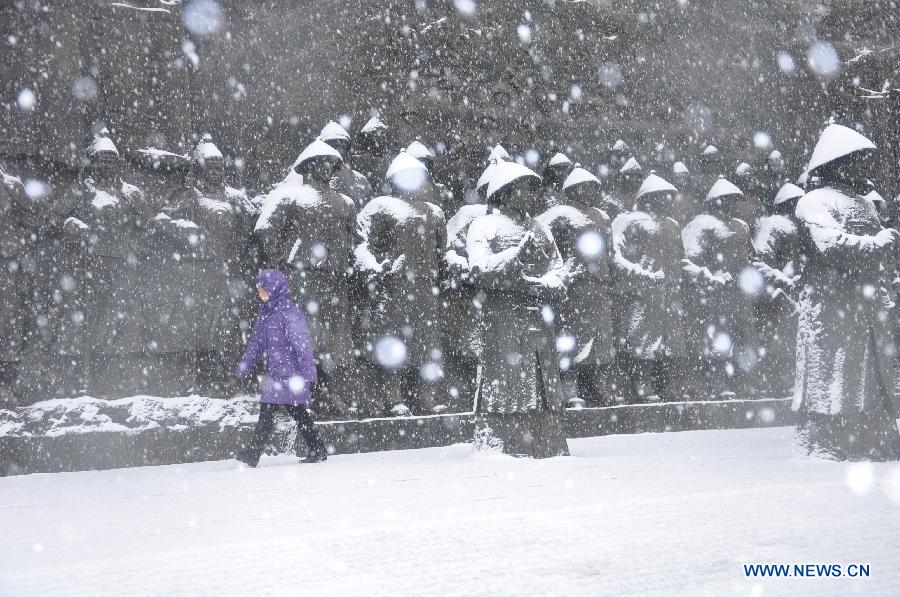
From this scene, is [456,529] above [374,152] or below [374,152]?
below

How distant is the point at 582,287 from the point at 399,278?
2009mm

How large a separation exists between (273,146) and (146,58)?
4.84 ft

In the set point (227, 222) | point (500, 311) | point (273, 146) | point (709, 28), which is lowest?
point (500, 311)

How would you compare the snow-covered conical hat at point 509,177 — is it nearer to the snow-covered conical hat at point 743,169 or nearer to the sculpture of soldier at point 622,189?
the sculpture of soldier at point 622,189

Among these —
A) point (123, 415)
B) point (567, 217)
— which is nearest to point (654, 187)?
point (567, 217)

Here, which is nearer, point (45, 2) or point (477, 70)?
point (45, 2)

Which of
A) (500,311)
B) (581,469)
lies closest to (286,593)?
(581,469)

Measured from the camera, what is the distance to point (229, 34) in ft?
27.5

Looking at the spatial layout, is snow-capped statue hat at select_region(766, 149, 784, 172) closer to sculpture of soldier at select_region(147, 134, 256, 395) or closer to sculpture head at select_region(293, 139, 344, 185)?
sculpture head at select_region(293, 139, 344, 185)

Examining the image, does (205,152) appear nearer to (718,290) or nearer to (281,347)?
(281,347)

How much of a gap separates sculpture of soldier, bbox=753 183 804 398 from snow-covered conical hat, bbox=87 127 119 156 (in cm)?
694

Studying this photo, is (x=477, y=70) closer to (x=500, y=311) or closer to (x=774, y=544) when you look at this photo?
(x=500, y=311)

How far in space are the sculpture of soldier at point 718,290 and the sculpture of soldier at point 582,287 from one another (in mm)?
1222

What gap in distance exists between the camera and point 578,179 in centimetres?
865
